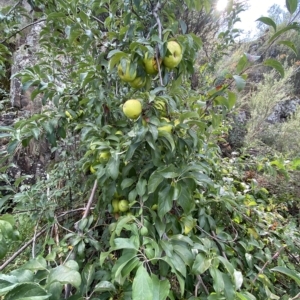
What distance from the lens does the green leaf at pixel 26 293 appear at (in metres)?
0.26

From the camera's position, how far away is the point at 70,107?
84 cm

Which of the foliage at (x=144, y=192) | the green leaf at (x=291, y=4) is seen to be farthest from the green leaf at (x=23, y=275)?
the green leaf at (x=291, y=4)

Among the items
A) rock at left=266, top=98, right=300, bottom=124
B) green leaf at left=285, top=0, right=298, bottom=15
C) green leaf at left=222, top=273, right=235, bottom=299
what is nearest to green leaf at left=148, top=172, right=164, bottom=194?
green leaf at left=222, top=273, right=235, bottom=299

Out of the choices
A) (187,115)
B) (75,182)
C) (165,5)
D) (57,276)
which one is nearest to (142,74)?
(187,115)

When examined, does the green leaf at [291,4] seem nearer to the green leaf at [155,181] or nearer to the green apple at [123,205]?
the green leaf at [155,181]

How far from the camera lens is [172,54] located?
0.52 meters

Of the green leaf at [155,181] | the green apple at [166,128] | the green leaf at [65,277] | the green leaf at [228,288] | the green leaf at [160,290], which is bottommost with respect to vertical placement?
the green leaf at [228,288]

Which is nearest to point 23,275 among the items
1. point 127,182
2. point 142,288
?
point 142,288

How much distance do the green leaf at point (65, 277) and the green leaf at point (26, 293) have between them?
0.05 m

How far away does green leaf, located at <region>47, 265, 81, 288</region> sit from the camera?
1.06 ft

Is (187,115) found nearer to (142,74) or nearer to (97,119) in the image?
(142,74)

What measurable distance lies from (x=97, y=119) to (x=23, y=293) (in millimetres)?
540

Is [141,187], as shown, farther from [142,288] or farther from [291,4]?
[291,4]

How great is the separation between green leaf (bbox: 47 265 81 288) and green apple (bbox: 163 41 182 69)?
465mm
